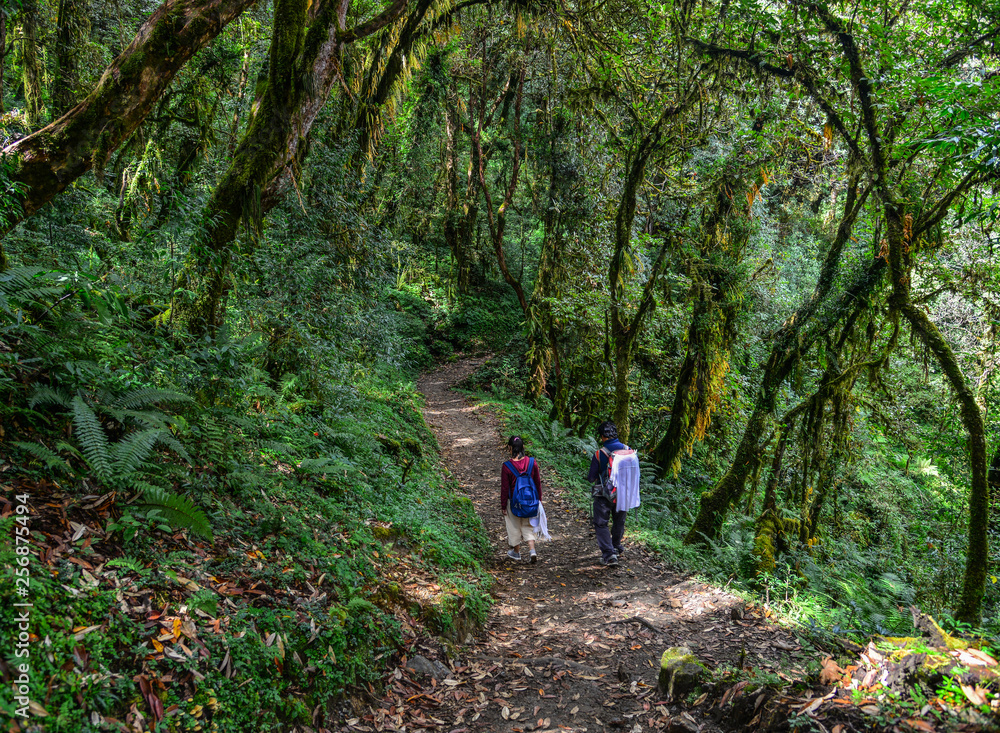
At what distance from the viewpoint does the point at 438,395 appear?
19672 millimetres

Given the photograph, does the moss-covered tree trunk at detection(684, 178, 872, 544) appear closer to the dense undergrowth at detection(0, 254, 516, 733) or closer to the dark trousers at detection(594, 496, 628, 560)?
the dark trousers at detection(594, 496, 628, 560)

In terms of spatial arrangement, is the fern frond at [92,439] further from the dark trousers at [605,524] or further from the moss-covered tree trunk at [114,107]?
the dark trousers at [605,524]

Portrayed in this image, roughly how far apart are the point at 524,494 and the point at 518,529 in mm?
638

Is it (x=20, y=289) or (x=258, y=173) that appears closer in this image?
(x=20, y=289)

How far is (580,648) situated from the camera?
5188 millimetres

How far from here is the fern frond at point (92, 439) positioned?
140 inches

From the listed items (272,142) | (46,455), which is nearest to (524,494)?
(46,455)

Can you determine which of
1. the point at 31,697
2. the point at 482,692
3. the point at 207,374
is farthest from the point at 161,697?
the point at 207,374

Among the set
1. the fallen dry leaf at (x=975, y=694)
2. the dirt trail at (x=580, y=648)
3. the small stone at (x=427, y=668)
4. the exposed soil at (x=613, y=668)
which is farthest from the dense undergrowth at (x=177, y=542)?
the fallen dry leaf at (x=975, y=694)

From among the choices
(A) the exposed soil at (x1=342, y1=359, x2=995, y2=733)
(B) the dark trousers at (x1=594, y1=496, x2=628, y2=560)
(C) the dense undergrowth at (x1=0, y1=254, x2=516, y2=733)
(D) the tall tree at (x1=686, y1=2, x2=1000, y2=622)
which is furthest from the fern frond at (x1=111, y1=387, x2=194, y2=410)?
(D) the tall tree at (x1=686, y1=2, x2=1000, y2=622)

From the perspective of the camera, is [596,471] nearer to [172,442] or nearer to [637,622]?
[637,622]

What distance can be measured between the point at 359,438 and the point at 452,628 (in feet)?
12.6

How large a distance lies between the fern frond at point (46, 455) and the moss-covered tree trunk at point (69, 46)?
7.65 m

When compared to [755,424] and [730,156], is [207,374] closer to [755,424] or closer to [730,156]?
[755,424]
